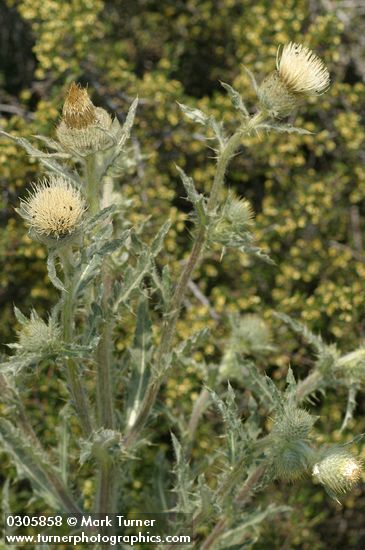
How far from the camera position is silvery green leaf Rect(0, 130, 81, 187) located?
2.27m

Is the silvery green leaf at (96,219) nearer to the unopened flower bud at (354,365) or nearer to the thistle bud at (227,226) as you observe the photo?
the thistle bud at (227,226)

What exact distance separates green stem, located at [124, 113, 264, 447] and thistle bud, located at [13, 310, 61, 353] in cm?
52

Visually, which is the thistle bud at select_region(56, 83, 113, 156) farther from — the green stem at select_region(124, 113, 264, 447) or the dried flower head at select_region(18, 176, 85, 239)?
the green stem at select_region(124, 113, 264, 447)

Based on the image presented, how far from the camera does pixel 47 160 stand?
239cm

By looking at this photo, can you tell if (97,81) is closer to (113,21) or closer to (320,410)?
(113,21)

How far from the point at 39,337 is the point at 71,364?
189mm

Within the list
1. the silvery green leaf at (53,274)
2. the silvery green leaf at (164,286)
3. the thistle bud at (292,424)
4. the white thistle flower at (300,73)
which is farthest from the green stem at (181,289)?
the silvery green leaf at (53,274)

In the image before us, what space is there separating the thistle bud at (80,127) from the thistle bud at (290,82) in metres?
0.62

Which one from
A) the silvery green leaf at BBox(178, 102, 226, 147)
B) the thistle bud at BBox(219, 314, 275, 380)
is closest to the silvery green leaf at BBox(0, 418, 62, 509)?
the thistle bud at BBox(219, 314, 275, 380)

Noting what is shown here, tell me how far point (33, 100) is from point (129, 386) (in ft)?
8.62

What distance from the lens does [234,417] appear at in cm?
242

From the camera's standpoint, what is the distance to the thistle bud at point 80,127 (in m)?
2.28

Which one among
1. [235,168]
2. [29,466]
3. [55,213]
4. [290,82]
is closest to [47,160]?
[55,213]

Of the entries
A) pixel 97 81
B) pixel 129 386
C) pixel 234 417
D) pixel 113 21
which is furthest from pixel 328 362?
pixel 113 21
